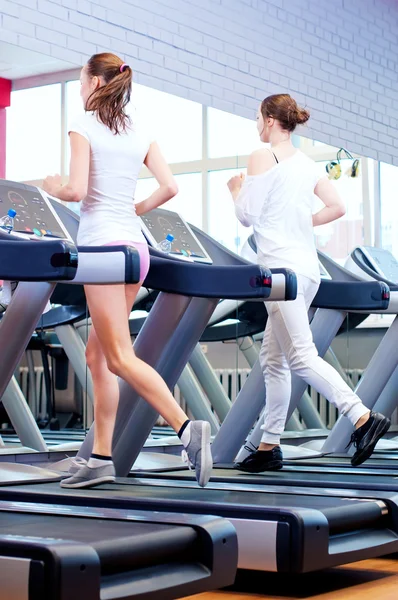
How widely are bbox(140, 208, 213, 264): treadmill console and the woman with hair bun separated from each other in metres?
0.86

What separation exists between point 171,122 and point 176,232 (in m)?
1.03

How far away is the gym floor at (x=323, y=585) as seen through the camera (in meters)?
2.56

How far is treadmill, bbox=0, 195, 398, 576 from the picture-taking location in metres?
2.54

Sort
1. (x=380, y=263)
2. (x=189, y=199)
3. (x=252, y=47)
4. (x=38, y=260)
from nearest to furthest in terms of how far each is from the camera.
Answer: (x=38, y=260), (x=189, y=199), (x=252, y=47), (x=380, y=263)

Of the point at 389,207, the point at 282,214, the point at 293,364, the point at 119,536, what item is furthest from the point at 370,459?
the point at 389,207

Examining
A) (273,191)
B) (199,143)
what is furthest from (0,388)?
(199,143)

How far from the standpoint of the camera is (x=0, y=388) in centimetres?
359

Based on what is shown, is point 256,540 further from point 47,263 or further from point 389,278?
point 389,278

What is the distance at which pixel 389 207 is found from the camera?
7.88 meters

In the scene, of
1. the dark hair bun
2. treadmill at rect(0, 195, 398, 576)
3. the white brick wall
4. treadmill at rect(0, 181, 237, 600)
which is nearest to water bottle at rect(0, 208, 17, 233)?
treadmill at rect(0, 181, 237, 600)

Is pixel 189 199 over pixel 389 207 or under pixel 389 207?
under

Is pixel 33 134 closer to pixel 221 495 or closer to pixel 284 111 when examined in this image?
pixel 284 111

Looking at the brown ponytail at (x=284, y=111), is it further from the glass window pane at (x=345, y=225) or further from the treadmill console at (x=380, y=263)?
the glass window pane at (x=345, y=225)

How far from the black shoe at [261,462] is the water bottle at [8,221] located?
1309mm
